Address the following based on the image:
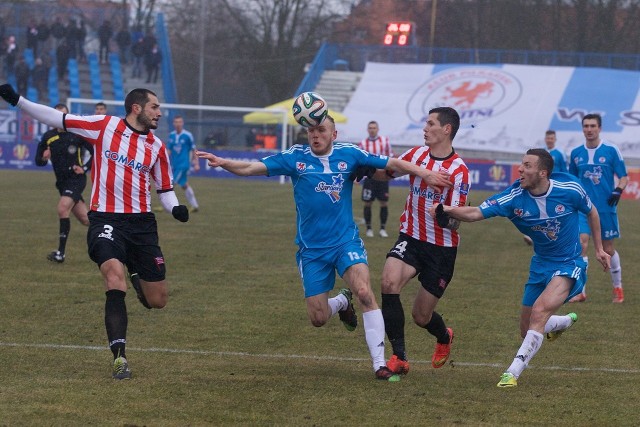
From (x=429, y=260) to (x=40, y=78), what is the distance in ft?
132

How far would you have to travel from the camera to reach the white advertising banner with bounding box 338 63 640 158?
43.3 meters

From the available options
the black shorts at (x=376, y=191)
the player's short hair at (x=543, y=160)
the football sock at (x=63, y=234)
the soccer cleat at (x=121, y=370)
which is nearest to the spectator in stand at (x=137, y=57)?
the black shorts at (x=376, y=191)

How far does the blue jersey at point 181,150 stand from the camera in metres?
24.5

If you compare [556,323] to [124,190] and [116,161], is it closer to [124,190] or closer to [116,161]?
[124,190]

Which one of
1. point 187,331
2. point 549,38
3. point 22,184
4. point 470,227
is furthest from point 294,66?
point 187,331

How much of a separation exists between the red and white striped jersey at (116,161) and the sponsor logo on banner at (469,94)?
1444 inches

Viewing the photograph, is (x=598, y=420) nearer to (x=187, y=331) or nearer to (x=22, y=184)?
(x=187, y=331)

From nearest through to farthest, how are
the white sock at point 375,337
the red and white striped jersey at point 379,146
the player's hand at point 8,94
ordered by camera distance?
the player's hand at point 8,94 → the white sock at point 375,337 → the red and white striped jersey at point 379,146

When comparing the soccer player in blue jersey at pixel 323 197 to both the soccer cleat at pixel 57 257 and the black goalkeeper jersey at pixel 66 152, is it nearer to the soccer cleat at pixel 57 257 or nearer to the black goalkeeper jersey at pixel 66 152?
the black goalkeeper jersey at pixel 66 152

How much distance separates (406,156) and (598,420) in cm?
282

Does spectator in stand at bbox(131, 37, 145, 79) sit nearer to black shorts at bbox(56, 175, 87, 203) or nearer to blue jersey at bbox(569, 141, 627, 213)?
black shorts at bbox(56, 175, 87, 203)

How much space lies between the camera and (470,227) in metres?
22.3

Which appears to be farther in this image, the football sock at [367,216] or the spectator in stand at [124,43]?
the spectator in stand at [124,43]

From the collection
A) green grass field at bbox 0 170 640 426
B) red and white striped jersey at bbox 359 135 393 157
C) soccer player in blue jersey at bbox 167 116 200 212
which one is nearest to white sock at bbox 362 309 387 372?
green grass field at bbox 0 170 640 426
